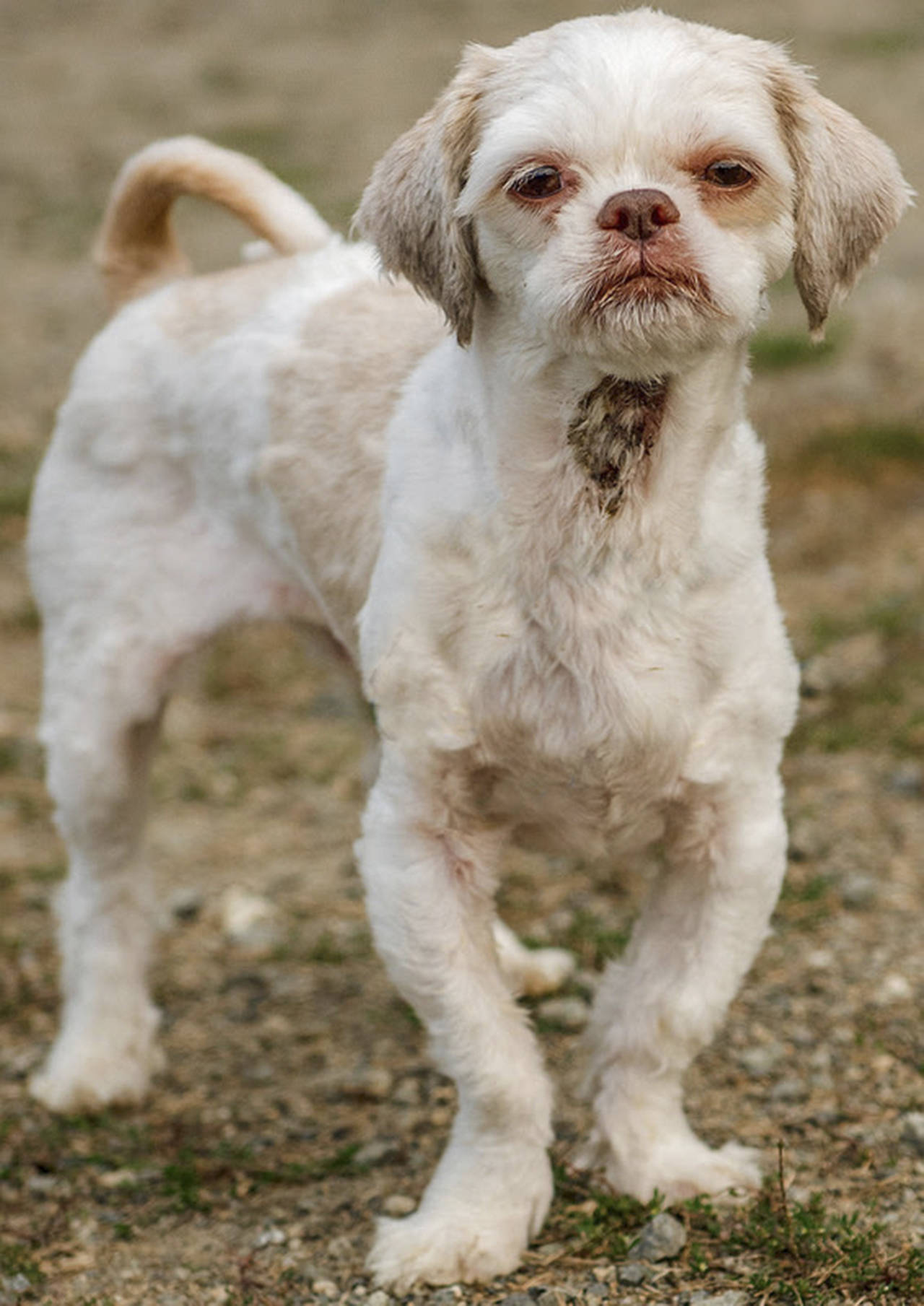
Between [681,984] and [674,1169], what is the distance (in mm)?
427

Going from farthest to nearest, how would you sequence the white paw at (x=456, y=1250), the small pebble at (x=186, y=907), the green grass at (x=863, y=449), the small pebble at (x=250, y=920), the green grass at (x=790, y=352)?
the green grass at (x=790, y=352), the green grass at (x=863, y=449), the small pebble at (x=186, y=907), the small pebble at (x=250, y=920), the white paw at (x=456, y=1250)

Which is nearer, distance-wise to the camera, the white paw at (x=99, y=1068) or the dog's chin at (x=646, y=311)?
the dog's chin at (x=646, y=311)

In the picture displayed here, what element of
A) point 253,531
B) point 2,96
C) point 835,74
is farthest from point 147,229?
point 2,96

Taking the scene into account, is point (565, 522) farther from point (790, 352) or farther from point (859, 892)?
point (790, 352)

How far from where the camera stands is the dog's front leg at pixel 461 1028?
11.4 ft

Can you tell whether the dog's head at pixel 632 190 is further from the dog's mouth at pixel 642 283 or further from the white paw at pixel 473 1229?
the white paw at pixel 473 1229

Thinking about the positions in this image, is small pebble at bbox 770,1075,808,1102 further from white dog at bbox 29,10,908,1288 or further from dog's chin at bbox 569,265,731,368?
dog's chin at bbox 569,265,731,368

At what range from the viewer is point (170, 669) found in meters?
4.57

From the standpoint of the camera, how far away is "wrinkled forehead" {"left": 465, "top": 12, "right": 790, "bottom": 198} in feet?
9.62

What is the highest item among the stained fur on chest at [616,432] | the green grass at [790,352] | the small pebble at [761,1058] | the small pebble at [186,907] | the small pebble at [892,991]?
the stained fur on chest at [616,432]

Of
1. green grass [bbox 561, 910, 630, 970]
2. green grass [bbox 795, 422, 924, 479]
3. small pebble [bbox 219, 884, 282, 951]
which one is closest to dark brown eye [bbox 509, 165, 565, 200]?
green grass [bbox 561, 910, 630, 970]

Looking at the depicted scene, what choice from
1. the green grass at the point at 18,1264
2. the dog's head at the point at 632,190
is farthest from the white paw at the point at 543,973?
the dog's head at the point at 632,190

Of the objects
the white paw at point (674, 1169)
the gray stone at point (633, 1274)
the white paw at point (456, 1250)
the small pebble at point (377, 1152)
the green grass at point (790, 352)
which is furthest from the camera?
the green grass at point (790, 352)

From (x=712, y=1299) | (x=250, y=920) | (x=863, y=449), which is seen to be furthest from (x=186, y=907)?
(x=863, y=449)
